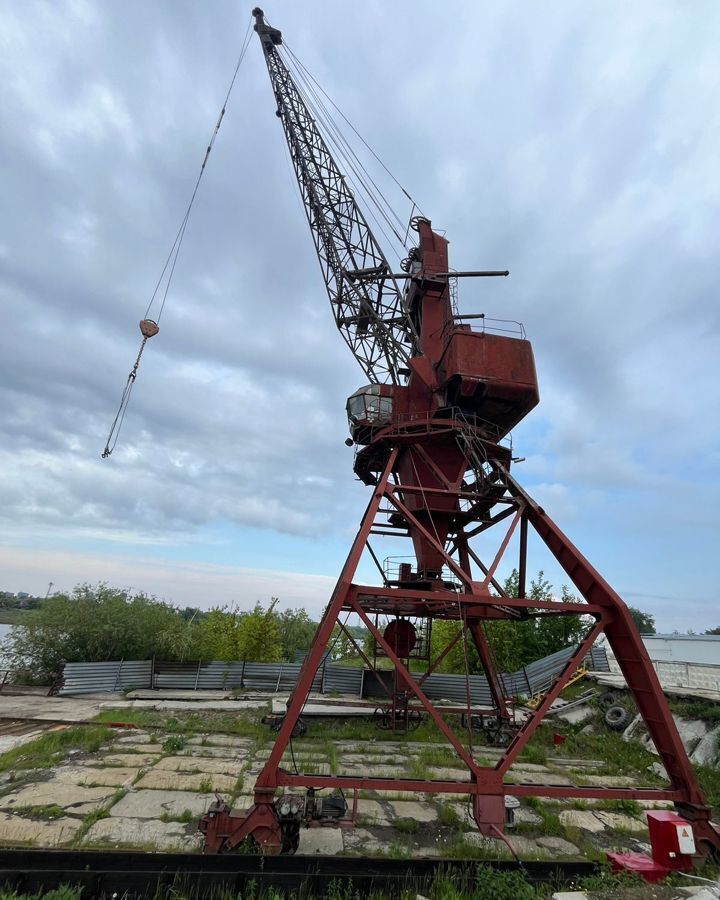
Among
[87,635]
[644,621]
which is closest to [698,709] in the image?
[87,635]

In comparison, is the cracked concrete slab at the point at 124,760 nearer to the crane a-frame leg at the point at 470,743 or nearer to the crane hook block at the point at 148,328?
the crane a-frame leg at the point at 470,743

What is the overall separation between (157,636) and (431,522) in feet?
58.1

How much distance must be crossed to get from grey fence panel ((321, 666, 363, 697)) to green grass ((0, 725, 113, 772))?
837cm

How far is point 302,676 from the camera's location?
765cm

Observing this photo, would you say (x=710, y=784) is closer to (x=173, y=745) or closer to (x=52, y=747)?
(x=173, y=745)

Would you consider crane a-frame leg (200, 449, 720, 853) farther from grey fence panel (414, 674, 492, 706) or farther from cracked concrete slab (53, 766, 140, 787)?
grey fence panel (414, 674, 492, 706)

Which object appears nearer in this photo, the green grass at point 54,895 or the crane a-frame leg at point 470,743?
the green grass at point 54,895

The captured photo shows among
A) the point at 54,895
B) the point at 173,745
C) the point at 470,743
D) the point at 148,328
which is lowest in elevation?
the point at 173,745

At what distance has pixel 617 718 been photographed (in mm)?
14062

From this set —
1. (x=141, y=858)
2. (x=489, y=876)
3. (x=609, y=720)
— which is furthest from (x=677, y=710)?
(x=141, y=858)

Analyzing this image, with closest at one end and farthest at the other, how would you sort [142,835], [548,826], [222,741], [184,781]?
[142,835] < [548,826] < [184,781] < [222,741]

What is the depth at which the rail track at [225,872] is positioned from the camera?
5238mm

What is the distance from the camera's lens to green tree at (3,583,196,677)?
2122cm

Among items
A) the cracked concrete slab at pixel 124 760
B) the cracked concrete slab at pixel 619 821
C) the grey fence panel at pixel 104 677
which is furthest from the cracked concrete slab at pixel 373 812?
the grey fence panel at pixel 104 677
